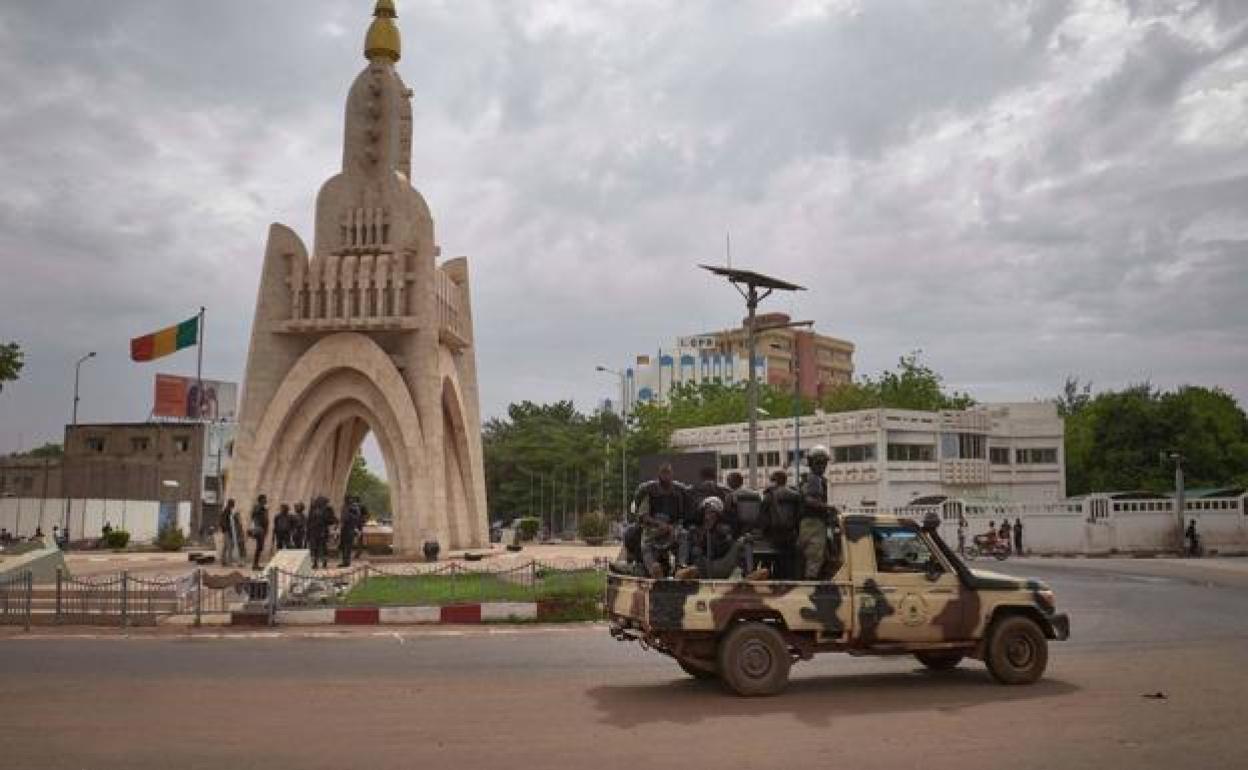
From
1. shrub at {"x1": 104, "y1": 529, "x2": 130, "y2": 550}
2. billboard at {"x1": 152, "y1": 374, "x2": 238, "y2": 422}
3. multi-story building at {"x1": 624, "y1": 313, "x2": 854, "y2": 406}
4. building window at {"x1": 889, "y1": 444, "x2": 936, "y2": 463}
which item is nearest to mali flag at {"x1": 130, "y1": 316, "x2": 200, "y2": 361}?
shrub at {"x1": 104, "y1": 529, "x2": 130, "y2": 550}

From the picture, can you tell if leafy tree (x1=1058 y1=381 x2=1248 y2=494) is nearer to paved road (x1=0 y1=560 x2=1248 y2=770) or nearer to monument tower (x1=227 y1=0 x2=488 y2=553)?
monument tower (x1=227 y1=0 x2=488 y2=553)

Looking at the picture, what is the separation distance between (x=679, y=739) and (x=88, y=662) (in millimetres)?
8018

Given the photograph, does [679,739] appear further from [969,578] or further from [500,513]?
[500,513]

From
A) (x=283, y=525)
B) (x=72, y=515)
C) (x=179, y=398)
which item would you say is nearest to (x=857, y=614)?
(x=283, y=525)

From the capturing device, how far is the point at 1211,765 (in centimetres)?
691

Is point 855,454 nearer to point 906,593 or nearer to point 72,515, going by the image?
point 72,515

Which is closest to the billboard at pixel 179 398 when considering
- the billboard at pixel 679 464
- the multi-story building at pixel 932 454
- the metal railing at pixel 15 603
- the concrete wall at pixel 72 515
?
the concrete wall at pixel 72 515

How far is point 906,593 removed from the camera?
33.2 ft

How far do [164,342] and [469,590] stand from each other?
30543 mm

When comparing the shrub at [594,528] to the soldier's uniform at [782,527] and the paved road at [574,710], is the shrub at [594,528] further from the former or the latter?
the soldier's uniform at [782,527]

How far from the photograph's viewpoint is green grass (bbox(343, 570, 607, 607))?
17953mm

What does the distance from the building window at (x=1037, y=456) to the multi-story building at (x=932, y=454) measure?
0.06 metres

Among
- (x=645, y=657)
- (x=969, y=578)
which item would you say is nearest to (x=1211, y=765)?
(x=969, y=578)

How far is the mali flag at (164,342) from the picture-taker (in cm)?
4381
